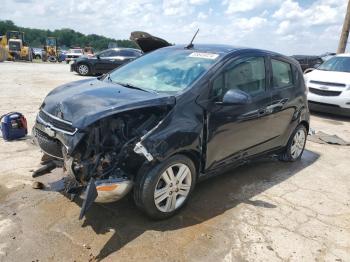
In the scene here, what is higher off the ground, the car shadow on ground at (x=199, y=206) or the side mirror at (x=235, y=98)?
the side mirror at (x=235, y=98)

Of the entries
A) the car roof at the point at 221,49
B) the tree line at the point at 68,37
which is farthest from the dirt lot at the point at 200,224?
the tree line at the point at 68,37

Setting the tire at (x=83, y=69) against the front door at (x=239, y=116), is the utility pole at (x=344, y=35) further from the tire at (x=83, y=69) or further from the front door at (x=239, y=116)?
the front door at (x=239, y=116)

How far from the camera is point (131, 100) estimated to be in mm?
3484

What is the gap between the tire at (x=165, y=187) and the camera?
11.1 feet

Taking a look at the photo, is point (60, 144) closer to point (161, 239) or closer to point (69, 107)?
point (69, 107)

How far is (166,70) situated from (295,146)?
265 centimetres

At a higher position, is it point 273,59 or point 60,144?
point 273,59

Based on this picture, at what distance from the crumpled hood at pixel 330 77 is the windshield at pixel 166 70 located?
6487mm

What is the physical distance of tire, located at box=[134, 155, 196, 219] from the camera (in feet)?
11.1

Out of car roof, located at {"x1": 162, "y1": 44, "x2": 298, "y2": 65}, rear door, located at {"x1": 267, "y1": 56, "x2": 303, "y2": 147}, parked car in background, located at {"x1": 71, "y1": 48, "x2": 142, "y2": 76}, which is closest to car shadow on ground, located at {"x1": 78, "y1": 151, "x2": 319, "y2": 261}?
rear door, located at {"x1": 267, "y1": 56, "x2": 303, "y2": 147}

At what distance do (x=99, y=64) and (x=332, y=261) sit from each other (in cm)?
1611

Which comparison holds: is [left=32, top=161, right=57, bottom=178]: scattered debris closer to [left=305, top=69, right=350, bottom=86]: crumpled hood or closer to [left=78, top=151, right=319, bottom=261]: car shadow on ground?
[left=78, top=151, right=319, bottom=261]: car shadow on ground

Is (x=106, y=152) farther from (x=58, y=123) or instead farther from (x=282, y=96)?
(x=282, y=96)

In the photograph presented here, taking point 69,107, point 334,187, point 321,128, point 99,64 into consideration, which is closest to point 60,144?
point 69,107
